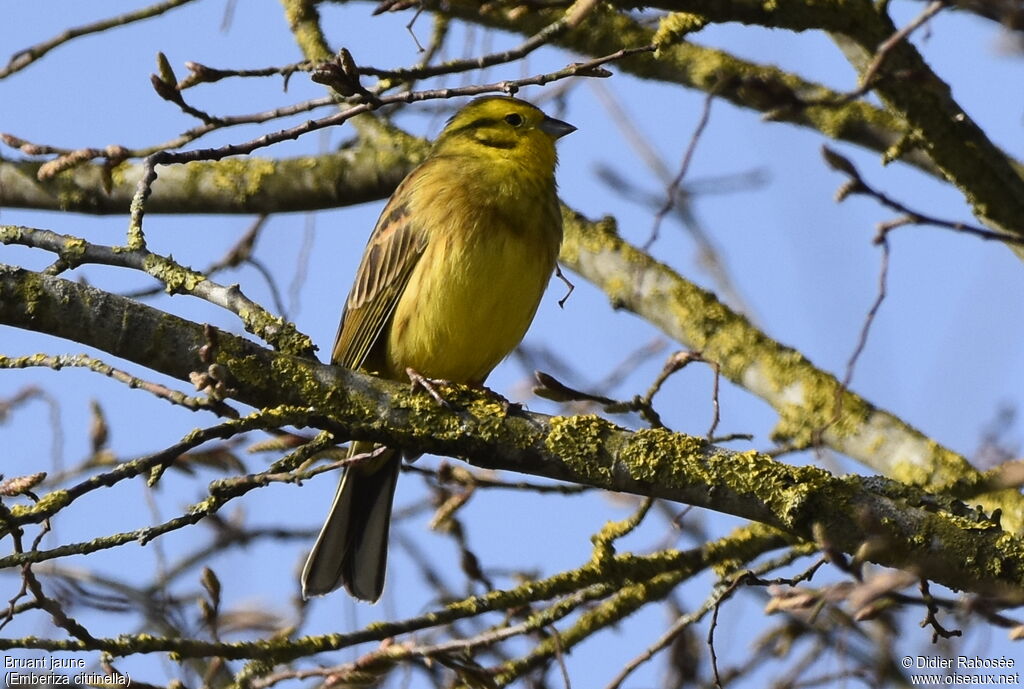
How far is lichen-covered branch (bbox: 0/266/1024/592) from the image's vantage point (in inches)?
116

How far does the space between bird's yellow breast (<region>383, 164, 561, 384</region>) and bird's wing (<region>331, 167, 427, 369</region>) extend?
0.05 meters

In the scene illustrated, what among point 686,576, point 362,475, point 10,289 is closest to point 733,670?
point 686,576

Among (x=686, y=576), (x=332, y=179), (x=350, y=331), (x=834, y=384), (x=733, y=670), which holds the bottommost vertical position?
(x=733, y=670)

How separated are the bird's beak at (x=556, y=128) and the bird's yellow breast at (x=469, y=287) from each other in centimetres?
63

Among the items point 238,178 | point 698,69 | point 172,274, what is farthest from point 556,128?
point 172,274

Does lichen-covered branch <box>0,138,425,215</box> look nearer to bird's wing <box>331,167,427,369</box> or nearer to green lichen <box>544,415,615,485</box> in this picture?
bird's wing <box>331,167,427,369</box>

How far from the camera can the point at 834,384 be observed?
14.9ft

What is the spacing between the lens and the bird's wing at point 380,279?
4.73 metres

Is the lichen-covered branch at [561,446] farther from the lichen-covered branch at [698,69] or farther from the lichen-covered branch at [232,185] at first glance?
the lichen-covered branch at [232,185]

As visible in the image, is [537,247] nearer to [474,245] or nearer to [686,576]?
[474,245]

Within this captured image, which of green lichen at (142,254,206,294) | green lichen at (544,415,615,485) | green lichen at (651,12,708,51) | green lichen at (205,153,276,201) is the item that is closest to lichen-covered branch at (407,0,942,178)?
green lichen at (205,153,276,201)

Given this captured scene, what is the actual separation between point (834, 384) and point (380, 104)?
2.13m

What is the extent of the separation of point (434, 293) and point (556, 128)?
3.62 feet

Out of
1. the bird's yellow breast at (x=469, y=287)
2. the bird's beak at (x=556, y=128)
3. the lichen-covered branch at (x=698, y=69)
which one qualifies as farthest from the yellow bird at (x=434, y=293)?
the lichen-covered branch at (x=698, y=69)
